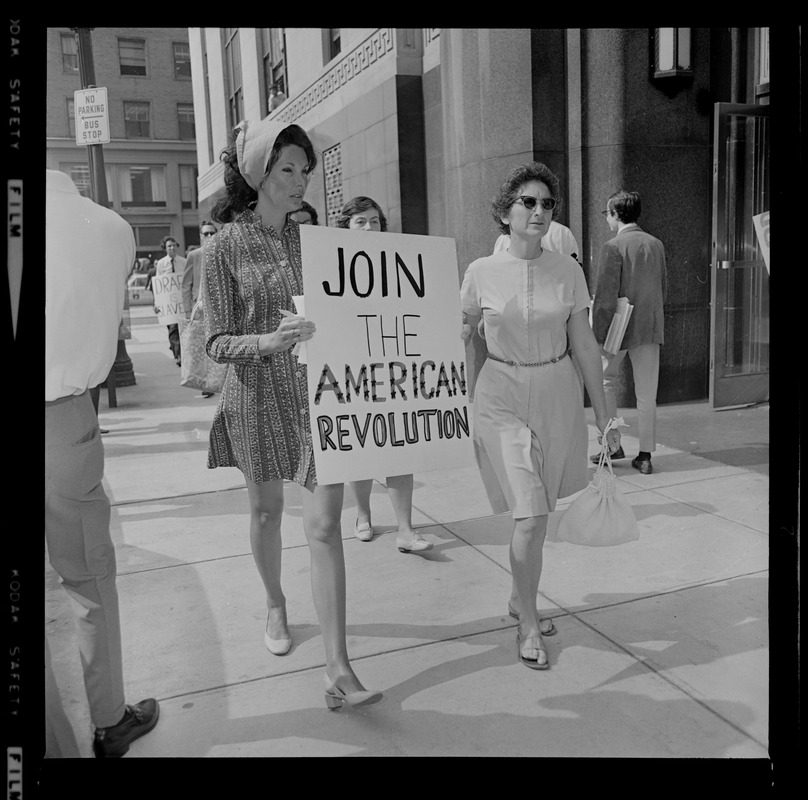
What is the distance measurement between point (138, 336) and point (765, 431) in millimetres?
14050

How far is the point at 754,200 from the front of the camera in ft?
25.0

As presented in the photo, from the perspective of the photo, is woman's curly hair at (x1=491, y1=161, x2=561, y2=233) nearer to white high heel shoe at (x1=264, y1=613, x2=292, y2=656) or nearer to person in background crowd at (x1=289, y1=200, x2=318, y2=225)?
person in background crowd at (x1=289, y1=200, x2=318, y2=225)

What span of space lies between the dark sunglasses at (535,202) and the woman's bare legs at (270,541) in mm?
1406

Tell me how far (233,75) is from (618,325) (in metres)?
14.2

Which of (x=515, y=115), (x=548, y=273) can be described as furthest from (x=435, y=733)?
(x=515, y=115)

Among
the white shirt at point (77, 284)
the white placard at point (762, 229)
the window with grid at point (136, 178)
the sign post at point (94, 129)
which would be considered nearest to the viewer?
the white shirt at point (77, 284)

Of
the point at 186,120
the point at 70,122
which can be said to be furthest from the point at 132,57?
the point at 186,120

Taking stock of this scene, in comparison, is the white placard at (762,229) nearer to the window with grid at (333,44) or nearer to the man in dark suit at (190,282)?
the man in dark suit at (190,282)

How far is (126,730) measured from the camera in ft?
9.20

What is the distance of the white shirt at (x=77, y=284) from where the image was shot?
2432mm

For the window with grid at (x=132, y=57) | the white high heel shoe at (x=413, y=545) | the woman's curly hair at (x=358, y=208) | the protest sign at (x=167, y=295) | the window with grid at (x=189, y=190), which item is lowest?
the white high heel shoe at (x=413, y=545)

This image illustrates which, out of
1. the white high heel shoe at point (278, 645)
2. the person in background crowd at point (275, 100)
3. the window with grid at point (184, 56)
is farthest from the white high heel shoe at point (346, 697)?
the window with grid at point (184, 56)

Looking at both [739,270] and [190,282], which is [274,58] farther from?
[739,270]

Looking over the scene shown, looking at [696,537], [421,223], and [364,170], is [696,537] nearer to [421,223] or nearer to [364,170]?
[421,223]
